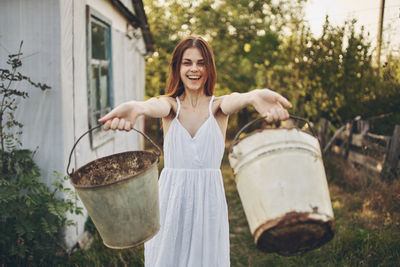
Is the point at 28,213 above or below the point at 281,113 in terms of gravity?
below

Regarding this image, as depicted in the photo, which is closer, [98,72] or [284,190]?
[284,190]

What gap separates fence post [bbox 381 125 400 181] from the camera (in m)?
4.88

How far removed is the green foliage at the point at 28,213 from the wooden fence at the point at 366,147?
374 cm

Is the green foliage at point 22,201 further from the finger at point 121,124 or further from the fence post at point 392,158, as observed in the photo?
the fence post at point 392,158

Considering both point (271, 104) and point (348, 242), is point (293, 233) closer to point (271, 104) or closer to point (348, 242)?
point (271, 104)

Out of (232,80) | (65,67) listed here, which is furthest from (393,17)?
(232,80)

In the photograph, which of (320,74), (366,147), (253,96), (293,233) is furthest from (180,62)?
(320,74)

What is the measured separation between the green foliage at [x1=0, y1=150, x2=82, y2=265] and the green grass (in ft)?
1.05

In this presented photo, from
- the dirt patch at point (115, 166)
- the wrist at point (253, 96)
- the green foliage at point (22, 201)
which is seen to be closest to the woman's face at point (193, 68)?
the wrist at point (253, 96)

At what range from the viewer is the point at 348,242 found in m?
3.56

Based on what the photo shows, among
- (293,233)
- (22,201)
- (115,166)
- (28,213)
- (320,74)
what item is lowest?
(28,213)

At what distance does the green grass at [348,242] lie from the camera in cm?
328

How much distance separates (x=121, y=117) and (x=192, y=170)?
0.69 meters

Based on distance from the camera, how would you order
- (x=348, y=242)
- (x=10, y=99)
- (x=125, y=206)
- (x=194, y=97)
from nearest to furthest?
(x=125, y=206)
(x=194, y=97)
(x=10, y=99)
(x=348, y=242)
